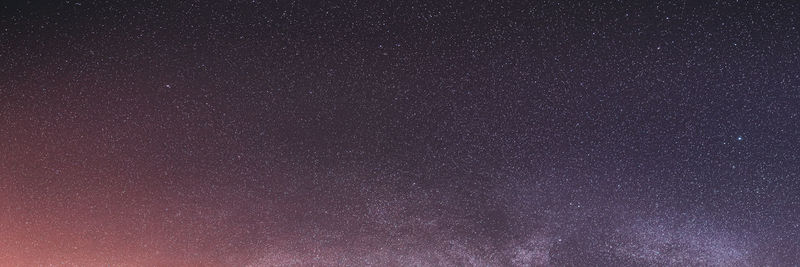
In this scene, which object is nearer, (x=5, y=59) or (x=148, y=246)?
(x=5, y=59)

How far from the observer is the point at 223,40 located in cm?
390

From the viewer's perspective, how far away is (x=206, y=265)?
523cm

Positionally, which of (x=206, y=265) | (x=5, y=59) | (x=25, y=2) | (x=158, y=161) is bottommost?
(x=206, y=265)

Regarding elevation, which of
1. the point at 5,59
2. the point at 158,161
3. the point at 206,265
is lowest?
the point at 206,265

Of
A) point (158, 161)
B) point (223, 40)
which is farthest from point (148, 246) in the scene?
point (223, 40)

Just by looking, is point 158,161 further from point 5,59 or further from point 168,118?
point 5,59

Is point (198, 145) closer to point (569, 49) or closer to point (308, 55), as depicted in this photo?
point (308, 55)

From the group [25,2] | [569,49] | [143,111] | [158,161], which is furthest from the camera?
[158,161]

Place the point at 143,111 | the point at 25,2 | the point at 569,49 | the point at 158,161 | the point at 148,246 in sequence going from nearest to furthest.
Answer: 1. the point at 25,2
2. the point at 569,49
3. the point at 143,111
4. the point at 158,161
5. the point at 148,246

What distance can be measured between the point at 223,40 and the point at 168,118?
97 cm

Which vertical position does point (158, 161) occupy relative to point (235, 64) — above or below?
below

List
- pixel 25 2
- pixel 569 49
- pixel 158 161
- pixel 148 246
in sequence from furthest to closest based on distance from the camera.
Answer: pixel 148 246, pixel 158 161, pixel 569 49, pixel 25 2

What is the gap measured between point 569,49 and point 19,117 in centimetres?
496

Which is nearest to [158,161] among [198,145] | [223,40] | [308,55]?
[198,145]
